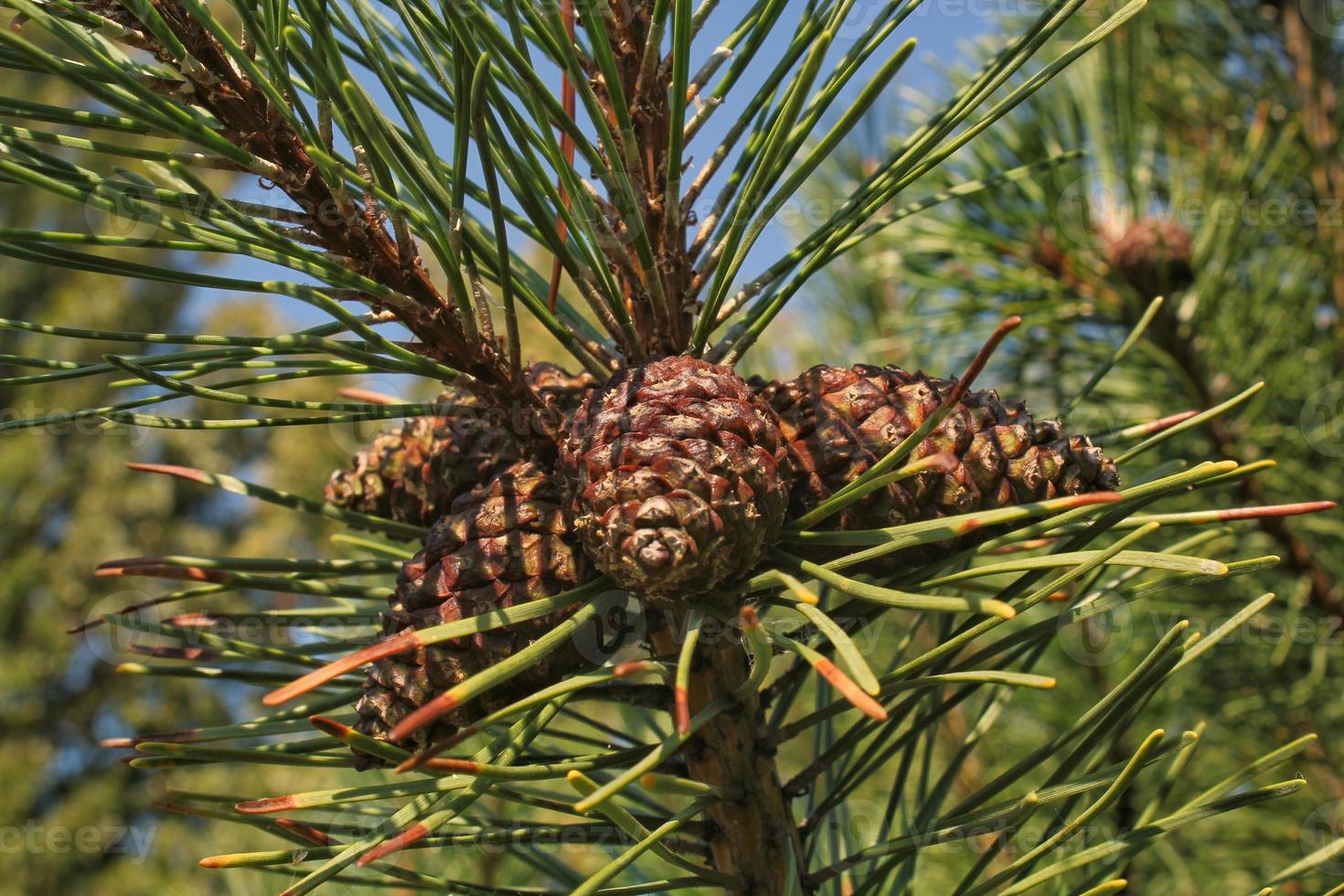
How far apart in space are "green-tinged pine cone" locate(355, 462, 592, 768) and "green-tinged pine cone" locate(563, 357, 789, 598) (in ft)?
0.10

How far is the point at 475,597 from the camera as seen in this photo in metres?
0.38

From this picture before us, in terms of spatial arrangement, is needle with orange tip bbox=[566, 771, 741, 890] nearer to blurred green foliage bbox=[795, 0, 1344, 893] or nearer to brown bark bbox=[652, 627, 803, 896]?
brown bark bbox=[652, 627, 803, 896]

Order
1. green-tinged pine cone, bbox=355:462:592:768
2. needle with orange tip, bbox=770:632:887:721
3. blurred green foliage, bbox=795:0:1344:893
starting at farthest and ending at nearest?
blurred green foliage, bbox=795:0:1344:893 < green-tinged pine cone, bbox=355:462:592:768 < needle with orange tip, bbox=770:632:887:721

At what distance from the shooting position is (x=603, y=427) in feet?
1.23

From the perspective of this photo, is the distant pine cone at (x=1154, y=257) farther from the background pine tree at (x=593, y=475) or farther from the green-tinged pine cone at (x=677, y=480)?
the green-tinged pine cone at (x=677, y=480)

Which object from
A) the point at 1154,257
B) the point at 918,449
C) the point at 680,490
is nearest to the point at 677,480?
the point at 680,490

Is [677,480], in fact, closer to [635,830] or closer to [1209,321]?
[635,830]

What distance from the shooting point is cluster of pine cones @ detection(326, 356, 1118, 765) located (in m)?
0.35

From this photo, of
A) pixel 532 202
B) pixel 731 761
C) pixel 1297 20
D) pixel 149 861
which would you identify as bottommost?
pixel 149 861

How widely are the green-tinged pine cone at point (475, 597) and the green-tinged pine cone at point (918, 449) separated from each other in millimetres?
103

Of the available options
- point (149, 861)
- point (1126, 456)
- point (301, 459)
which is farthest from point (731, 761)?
point (149, 861)

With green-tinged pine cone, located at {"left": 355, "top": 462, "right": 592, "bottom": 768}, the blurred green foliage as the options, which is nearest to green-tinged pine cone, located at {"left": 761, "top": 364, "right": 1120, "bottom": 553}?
green-tinged pine cone, located at {"left": 355, "top": 462, "right": 592, "bottom": 768}

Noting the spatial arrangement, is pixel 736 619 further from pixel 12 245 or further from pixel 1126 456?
pixel 12 245

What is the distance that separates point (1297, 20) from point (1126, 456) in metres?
0.89
